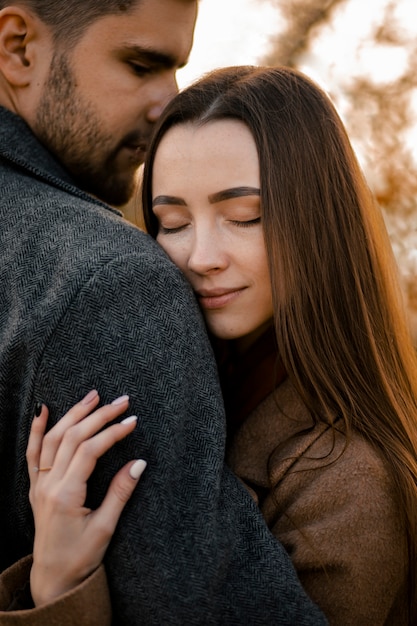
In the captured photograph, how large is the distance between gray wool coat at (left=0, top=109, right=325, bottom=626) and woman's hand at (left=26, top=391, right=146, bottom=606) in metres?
0.04

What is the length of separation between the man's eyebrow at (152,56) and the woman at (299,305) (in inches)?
13.0

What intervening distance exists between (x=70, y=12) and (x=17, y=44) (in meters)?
0.19

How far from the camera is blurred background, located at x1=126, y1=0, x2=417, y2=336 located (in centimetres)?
562

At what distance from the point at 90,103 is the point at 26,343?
107cm

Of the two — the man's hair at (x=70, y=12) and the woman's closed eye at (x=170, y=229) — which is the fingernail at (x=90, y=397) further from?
the man's hair at (x=70, y=12)

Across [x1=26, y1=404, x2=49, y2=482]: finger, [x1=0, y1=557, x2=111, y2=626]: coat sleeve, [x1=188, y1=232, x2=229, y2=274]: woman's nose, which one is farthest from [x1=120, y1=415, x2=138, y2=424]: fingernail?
[x1=188, y1=232, x2=229, y2=274]: woman's nose

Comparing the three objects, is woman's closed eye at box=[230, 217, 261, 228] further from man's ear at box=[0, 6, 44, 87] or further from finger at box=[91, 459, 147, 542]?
man's ear at box=[0, 6, 44, 87]

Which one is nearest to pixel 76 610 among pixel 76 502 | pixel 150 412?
pixel 76 502

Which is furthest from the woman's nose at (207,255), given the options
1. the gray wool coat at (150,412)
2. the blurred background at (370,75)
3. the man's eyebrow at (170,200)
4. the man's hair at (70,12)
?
the blurred background at (370,75)

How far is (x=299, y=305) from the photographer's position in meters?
1.98

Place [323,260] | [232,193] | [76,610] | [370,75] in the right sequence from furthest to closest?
[370,75], [323,260], [232,193], [76,610]

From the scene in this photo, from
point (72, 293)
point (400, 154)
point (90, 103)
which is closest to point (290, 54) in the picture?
point (400, 154)

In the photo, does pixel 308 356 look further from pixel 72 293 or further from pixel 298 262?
pixel 72 293

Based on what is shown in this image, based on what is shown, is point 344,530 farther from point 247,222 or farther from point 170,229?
point 170,229
